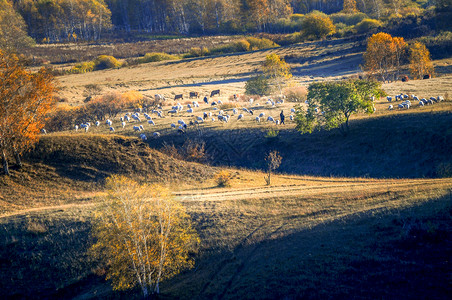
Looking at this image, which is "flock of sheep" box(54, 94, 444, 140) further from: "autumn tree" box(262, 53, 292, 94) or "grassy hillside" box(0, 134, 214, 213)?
"autumn tree" box(262, 53, 292, 94)

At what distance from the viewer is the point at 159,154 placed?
134 feet

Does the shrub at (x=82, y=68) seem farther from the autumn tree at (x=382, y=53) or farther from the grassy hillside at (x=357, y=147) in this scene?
the autumn tree at (x=382, y=53)

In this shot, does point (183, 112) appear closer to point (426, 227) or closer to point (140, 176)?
point (140, 176)

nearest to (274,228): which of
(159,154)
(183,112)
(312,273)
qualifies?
(312,273)

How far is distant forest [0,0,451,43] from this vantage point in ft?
436

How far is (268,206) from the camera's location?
2619cm

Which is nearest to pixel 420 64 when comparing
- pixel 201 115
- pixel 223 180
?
pixel 201 115

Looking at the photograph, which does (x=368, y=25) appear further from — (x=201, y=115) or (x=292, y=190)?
(x=292, y=190)

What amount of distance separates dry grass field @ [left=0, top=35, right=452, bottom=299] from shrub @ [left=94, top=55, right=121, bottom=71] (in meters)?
54.2

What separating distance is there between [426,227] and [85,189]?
91.2 ft

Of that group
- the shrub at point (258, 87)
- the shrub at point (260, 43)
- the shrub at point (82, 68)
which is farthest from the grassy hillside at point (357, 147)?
the shrub at point (260, 43)

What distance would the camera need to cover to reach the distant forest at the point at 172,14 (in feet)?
436

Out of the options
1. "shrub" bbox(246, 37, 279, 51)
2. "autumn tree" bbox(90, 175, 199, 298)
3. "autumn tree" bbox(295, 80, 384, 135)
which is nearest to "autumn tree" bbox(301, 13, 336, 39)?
"shrub" bbox(246, 37, 279, 51)

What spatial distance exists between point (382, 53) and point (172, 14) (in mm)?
105497
